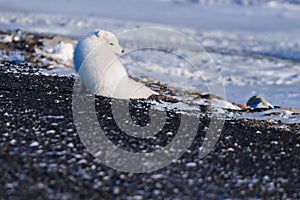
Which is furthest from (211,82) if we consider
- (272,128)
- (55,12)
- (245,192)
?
(55,12)

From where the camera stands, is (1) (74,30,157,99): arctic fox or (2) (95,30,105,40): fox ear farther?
(2) (95,30,105,40): fox ear

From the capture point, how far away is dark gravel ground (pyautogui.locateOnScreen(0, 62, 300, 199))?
466 centimetres

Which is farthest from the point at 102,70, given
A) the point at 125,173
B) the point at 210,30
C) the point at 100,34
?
the point at 210,30

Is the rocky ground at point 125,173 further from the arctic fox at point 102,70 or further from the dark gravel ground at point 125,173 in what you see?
the arctic fox at point 102,70

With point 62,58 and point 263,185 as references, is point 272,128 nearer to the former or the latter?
point 263,185

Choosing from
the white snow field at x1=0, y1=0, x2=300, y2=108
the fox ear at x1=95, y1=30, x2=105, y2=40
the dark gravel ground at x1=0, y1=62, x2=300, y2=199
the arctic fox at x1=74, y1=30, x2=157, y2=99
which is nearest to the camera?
the dark gravel ground at x1=0, y1=62, x2=300, y2=199

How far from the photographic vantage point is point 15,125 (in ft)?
18.9

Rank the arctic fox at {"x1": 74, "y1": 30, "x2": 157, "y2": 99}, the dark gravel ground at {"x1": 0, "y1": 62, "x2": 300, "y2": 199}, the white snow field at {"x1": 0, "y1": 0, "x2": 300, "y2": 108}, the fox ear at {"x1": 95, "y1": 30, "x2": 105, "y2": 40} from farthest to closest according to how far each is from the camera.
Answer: the white snow field at {"x1": 0, "y1": 0, "x2": 300, "y2": 108}
the fox ear at {"x1": 95, "y1": 30, "x2": 105, "y2": 40}
the arctic fox at {"x1": 74, "y1": 30, "x2": 157, "y2": 99}
the dark gravel ground at {"x1": 0, "y1": 62, "x2": 300, "y2": 199}

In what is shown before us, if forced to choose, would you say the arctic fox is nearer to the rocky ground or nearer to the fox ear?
the fox ear

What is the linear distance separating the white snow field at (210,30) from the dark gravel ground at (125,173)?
480 centimetres

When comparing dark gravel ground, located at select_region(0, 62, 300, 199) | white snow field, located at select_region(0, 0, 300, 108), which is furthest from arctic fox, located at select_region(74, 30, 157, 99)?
white snow field, located at select_region(0, 0, 300, 108)

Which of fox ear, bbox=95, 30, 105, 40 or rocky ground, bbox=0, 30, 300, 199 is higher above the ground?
fox ear, bbox=95, 30, 105, 40

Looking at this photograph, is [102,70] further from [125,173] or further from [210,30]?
[210,30]

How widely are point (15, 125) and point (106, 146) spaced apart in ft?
3.02
